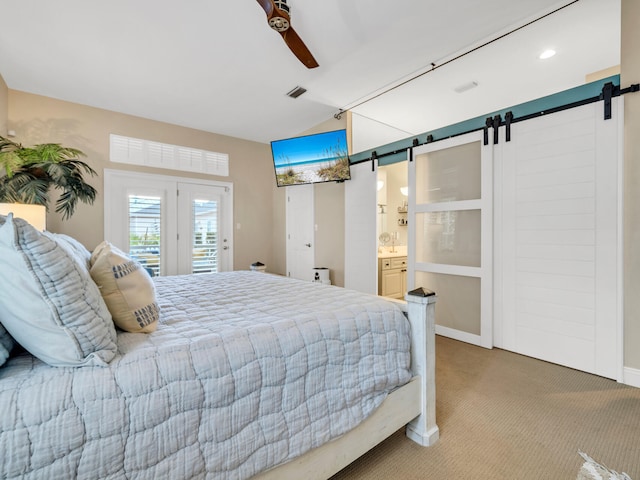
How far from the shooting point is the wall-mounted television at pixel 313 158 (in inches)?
155

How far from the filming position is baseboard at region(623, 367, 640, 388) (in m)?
2.09

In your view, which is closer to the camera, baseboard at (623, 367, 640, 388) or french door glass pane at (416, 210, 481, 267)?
baseboard at (623, 367, 640, 388)

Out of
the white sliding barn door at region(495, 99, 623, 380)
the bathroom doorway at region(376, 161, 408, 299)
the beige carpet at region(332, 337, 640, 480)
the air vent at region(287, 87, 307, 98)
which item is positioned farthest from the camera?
the bathroom doorway at region(376, 161, 408, 299)

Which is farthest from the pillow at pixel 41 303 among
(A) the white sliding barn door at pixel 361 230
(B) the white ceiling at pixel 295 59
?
(A) the white sliding barn door at pixel 361 230

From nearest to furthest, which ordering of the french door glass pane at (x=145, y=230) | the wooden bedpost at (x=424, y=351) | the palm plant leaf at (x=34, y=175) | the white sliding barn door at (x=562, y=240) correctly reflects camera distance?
the wooden bedpost at (x=424, y=351) → the white sliding barn door at (x=562, y=240) → the palm plant leaf at (x=34, y=175) → the french door glass pane at (x=145, y=230)

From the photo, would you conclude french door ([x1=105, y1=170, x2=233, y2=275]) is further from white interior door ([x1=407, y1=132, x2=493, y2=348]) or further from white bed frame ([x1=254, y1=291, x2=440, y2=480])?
white bed frame ([x1=254, y1=291, x2=440, y2=480])

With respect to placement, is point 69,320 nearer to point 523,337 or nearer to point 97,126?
point 523,337

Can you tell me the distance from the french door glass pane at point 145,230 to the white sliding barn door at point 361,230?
9.60ft

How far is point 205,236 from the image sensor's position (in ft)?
16.4

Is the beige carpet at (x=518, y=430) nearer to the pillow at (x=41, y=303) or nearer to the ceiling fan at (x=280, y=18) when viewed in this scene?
the pillow at (x=41, y=303)

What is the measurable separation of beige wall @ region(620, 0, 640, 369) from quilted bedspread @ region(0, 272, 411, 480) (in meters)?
1.90

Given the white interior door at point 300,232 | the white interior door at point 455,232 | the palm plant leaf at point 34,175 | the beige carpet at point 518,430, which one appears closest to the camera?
the beige carpet at point 518,430

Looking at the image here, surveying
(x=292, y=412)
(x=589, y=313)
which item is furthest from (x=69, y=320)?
(x=589, y=313)

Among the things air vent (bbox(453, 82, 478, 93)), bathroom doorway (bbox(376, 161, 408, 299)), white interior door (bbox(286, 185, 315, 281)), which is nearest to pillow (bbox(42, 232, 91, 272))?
white interior door (bbox(286, 185, 315, 281))
